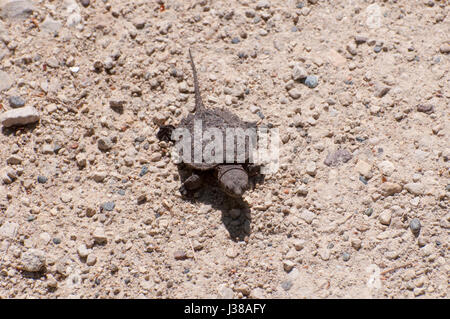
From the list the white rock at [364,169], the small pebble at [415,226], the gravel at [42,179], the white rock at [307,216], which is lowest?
the white rock at [307,216]

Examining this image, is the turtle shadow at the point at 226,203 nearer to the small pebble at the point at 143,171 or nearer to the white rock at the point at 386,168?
the small pebble at the point at 143,171

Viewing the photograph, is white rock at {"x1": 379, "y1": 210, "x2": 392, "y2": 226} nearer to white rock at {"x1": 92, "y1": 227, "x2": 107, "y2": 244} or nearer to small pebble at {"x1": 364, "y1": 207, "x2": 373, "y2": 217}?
small pebble at {"x1": 364, "y1": 207, "x2": 373, "y2": 217}

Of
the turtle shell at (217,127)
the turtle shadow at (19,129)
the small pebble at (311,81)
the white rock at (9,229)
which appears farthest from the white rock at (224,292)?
the turtle shadow at (19,129)

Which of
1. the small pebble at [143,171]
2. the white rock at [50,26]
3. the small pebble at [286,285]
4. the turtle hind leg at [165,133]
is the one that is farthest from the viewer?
the white rock at [50,26]

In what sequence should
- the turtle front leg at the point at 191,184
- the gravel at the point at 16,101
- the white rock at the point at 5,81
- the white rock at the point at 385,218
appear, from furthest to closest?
the white rock at the point at 5,81 → the gravel at the point at 16,101 → the turtle front leg at the point at 191,184 → the white rock at the point at 385,218

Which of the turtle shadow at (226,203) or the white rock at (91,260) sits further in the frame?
the turtle shadow at (226,203)

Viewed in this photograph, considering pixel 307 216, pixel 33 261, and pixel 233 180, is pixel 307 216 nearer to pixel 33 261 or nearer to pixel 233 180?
pixel 233 180

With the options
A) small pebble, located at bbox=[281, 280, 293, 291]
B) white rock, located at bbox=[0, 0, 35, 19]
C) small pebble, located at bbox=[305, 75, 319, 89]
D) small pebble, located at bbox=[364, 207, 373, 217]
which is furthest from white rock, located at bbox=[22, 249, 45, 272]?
small pebble, located at bbox=[305, 75, 319, 89]
